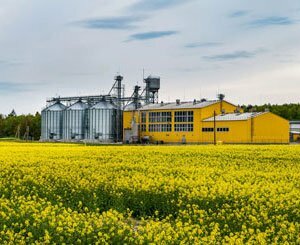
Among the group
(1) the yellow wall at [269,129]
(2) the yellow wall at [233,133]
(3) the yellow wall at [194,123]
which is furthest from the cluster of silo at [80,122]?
(1) the yellow wall at [269,129]

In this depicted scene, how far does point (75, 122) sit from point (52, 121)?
21.1 feet

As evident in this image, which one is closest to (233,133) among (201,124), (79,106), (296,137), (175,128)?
(201,124)

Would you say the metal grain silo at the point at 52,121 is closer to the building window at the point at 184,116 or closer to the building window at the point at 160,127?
the building window at the point at 160,127

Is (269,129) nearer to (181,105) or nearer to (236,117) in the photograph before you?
(236,117)

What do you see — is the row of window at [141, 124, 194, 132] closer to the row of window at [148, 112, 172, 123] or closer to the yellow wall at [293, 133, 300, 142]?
the row of window at [148, 112, 172, 123]

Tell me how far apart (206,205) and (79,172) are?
6.96m

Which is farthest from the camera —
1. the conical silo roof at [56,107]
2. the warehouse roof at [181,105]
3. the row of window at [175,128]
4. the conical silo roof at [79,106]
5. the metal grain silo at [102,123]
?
the conical silo roof at [56,107]

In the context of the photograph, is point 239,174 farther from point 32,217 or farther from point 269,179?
point 32,217

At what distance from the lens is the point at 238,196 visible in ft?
42.2

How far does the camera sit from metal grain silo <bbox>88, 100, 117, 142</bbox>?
88.6 m

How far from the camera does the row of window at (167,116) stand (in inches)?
3081

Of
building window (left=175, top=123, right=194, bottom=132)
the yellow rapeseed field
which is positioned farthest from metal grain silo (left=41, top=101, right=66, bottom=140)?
the yellow rapeseed field

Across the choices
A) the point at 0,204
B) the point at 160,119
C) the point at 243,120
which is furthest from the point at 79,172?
the point at 160,119

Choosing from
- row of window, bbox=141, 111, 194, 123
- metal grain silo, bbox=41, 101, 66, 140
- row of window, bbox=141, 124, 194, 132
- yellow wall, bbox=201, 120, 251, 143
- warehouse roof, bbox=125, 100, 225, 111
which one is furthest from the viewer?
metal grain silo, bbox=41, 101, 66, 140
